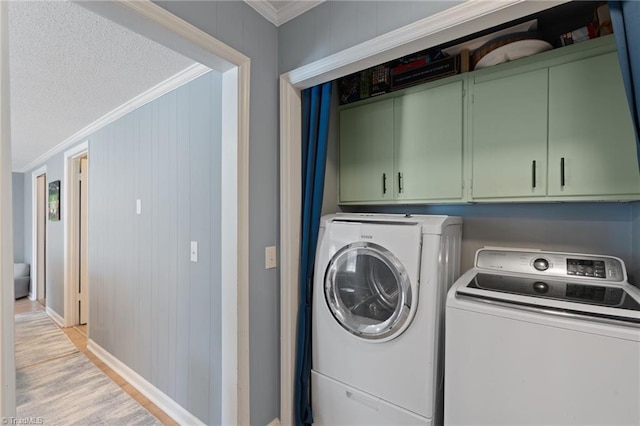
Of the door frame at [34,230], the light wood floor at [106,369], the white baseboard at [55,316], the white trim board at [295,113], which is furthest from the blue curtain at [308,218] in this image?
the door frame at [34,230]

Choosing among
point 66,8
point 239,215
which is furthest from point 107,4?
point 239,215

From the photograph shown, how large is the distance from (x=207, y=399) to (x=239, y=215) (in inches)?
47.6

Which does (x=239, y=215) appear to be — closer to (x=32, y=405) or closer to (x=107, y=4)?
(x=107, y=4)

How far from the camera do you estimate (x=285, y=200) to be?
163 cm

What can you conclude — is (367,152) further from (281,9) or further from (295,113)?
(281,9)

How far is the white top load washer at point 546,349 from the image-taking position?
36.6 inches

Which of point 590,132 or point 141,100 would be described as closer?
point 590,132

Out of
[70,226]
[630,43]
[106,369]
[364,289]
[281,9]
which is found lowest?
[106,369]

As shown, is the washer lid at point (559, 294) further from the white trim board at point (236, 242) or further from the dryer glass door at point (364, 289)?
the white trim board at point (236, 242)

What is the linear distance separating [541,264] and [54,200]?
5305mm

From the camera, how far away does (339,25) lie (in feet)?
4.61

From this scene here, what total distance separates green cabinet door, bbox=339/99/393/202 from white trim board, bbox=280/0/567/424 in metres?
0.43

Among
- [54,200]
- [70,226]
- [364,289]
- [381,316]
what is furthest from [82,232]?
[381,316]

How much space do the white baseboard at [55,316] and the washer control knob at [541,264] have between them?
5.05m
